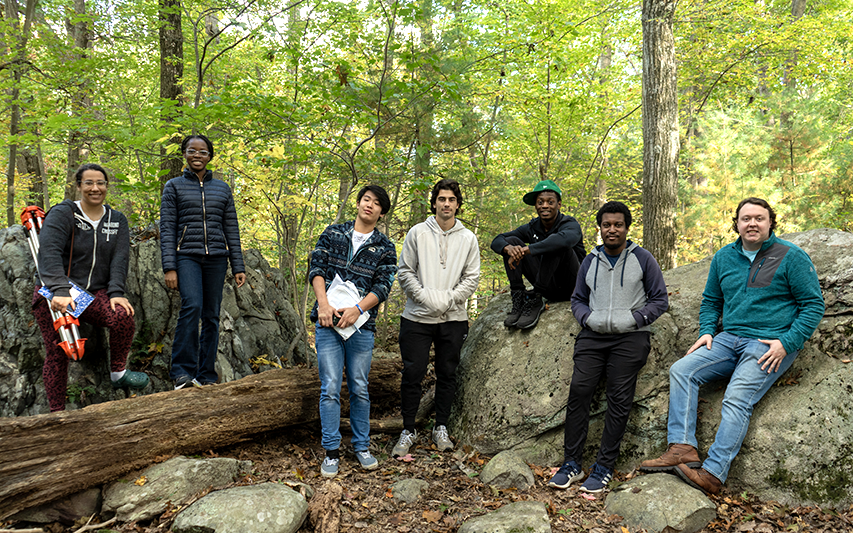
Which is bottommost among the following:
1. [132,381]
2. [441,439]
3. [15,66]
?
[441,439]

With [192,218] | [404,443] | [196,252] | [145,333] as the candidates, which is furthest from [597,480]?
[145,333]

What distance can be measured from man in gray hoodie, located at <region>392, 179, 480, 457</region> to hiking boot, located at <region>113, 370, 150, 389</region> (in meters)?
2.62

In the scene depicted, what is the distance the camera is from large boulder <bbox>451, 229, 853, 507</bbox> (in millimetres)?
3459

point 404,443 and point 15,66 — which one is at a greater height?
point 15,66

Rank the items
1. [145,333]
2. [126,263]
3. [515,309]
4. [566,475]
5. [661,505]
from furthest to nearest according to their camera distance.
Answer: [145,333], [515,309], [126,263], [566,475], [661,505]

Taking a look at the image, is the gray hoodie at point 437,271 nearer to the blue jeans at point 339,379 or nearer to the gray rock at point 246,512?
the blue jeans at point 339,379

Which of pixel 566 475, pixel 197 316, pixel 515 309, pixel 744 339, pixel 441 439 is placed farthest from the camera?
pixel 515 309

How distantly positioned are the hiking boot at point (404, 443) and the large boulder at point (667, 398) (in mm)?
534

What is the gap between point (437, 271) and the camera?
15.2 feet

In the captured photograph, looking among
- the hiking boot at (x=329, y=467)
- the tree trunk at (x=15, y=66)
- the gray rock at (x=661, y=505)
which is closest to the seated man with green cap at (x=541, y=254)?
the gray rock at (x=661, y=505)

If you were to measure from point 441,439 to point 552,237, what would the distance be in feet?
7.70

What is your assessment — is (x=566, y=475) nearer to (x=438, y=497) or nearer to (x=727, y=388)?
(x=438, y=497)

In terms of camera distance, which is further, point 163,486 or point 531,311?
point 531,311

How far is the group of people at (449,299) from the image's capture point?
367cm
